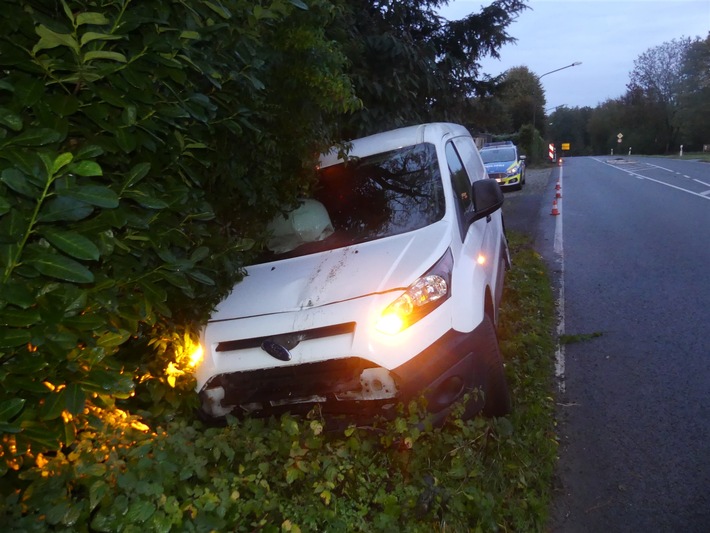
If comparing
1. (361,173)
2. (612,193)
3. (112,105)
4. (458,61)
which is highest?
(458,61)

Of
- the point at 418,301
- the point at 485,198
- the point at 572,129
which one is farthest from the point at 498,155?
Result: the point at 572,129

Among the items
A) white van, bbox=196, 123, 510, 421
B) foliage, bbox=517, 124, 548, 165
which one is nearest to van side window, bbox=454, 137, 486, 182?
white van, bbox=196, 123, 510, 421

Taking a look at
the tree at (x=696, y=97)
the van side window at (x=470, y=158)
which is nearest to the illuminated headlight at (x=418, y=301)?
the van side window at (x=470, y=158)

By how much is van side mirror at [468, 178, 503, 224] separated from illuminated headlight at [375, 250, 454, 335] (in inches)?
40.5

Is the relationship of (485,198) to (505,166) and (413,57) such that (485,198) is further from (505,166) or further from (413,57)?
(505,166)

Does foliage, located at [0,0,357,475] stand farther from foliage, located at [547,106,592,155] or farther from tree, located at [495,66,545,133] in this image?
foliage, located at [547,106,592,155]

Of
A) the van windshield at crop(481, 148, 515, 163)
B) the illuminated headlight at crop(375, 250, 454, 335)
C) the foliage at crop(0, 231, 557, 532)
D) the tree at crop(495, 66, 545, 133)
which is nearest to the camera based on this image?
the foliage at crop(0, 231, 557, 532)

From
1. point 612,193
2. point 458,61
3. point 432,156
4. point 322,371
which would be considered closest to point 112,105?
point 322,371

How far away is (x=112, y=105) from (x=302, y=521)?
2.06 metres

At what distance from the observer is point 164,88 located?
254cm

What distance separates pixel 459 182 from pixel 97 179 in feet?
10.8

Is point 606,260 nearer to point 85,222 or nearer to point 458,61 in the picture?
point 458,61

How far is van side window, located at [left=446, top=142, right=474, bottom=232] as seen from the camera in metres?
4.71

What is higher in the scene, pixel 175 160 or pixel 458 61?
pixel 458 61
